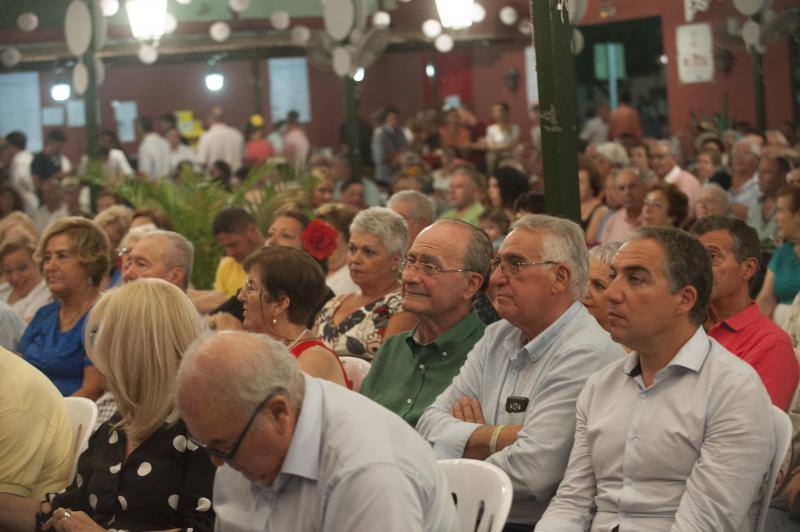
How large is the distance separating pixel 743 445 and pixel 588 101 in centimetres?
1830

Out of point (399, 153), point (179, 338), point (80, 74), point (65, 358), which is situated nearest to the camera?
point (179, 338)

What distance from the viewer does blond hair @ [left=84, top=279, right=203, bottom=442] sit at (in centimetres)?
292

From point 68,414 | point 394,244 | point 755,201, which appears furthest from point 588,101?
point 68,414

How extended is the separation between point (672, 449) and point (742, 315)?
1.03m

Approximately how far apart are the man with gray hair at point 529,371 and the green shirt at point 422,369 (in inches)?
8.9

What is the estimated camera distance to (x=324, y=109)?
76.3ft

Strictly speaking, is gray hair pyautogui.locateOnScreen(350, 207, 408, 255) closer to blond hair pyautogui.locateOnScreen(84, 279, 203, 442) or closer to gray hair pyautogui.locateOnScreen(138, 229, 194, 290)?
gray hair pyautogui.locateOnScreen(138, 229, 194, 290)

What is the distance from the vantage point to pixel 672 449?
2.77 metres

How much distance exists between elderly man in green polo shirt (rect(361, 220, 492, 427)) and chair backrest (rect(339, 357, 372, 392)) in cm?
18

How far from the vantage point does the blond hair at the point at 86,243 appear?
4945 mm

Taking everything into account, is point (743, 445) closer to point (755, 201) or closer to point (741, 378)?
point (741, 378)

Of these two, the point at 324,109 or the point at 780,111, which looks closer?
the point at 780,111

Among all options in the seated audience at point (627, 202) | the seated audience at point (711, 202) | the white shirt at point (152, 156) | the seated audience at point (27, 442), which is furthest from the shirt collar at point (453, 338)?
the white shirt at point (152, 156)

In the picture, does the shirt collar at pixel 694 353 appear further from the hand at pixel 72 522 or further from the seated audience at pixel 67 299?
the seated audience at pixel 67 299
